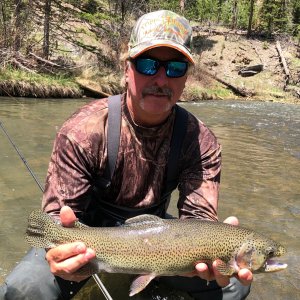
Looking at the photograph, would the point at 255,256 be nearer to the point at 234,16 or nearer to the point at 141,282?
the point at 141,282

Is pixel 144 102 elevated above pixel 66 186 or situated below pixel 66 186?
above

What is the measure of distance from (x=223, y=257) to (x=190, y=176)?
754 millimetres

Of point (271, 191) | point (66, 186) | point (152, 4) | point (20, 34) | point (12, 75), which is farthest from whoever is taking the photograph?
point (152, 4)

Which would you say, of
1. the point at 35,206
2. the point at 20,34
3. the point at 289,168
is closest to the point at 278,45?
the point at 20,34

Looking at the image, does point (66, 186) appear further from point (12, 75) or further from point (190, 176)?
point (12, 75)

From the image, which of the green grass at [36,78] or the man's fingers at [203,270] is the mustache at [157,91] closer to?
the man's fingers at [203,270]

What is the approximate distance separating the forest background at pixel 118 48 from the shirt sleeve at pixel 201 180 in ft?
15.0

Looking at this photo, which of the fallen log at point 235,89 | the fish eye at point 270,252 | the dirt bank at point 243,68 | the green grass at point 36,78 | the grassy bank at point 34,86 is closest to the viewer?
the fish eye at point 270,252

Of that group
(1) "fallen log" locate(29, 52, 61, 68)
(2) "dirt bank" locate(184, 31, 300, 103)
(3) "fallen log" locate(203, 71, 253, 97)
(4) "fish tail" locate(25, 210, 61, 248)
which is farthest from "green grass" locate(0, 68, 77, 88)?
(4) "fish tail" locate(25, 210, 61, 248)

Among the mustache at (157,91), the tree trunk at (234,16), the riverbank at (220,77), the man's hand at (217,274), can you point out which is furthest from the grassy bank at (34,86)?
the tree trunk at (234,16)

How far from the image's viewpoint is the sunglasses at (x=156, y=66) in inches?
109

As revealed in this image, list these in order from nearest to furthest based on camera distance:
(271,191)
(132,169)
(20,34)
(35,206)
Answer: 1. (132,169)
2. (35,206)
3. (271,191)
4. (20,34)

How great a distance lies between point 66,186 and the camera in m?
2.73

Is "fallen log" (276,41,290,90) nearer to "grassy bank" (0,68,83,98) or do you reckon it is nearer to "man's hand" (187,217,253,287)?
"grassy bank" (0,68,83,98)
